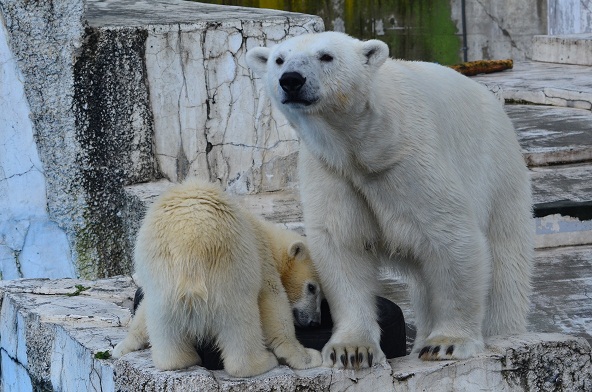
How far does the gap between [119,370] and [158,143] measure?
2.39 metres

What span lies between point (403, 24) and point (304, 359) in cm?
1078

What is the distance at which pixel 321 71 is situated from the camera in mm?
3389

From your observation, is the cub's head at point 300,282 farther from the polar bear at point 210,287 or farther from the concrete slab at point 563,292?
the concrete slab at point 563,292

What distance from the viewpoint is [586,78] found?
928 centimetres

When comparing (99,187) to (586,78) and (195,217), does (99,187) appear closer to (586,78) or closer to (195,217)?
(195,217)

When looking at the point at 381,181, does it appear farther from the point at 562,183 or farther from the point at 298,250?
the point at 562,183

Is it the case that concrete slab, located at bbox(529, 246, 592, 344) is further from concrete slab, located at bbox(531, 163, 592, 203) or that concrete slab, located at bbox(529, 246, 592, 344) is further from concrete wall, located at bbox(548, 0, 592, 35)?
concrete wall, located at bbox(548, 0, 592, 35)

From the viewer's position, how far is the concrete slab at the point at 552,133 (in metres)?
6.68

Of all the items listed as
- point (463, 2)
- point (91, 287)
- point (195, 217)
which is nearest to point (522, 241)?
point (195, 217)

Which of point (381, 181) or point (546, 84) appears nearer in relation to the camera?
point (381, 181)

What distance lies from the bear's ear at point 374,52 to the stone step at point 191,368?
945mm

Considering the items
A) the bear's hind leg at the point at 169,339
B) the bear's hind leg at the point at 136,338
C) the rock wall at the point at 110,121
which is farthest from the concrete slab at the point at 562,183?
the bear's hind leg at the point at 169,339

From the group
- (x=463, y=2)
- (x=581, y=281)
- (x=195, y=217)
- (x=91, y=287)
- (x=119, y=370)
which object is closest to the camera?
(x=195, y=217)

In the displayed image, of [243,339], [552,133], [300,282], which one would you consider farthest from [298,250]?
[552,133]
